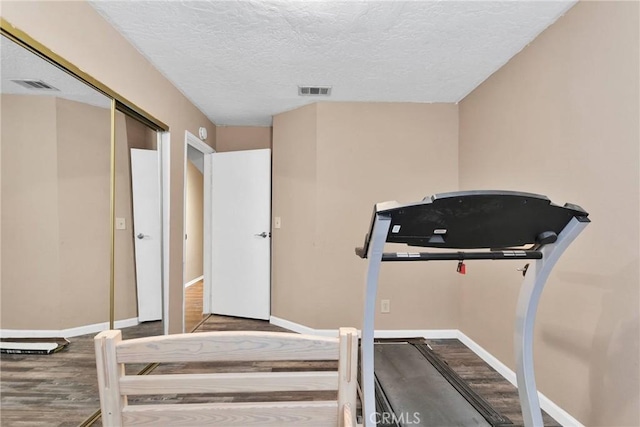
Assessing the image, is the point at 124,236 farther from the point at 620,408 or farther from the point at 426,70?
the point at 620,408

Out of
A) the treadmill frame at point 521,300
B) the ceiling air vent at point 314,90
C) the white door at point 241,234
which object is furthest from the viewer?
the white door at point 241,234

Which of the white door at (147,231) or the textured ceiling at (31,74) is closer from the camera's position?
the textured ceiling at (31,74)

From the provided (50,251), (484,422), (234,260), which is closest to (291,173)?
(234,260)

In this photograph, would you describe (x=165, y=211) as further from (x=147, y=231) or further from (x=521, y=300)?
(x=521, y=300)

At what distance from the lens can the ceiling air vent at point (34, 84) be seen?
4.38 ft

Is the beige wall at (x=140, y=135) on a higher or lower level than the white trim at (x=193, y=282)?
higher

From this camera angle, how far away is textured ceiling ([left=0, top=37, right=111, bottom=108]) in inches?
49.9

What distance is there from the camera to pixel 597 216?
1.55 metres

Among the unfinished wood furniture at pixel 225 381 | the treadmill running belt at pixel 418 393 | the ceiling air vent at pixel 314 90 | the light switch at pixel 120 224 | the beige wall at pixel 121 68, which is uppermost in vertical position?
the ceiling air vent at pixel 314 90

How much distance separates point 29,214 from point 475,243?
1.98 meters

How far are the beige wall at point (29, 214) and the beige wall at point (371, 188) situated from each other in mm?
2007

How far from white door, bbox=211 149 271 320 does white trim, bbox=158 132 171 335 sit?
3.57 ft

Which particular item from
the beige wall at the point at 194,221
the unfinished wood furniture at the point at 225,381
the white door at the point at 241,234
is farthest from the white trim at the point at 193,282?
the unfinished wood furniture at the point at 225,381

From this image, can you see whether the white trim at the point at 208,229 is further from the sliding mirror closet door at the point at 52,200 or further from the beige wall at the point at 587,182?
the beige wall at the point at 587,182
